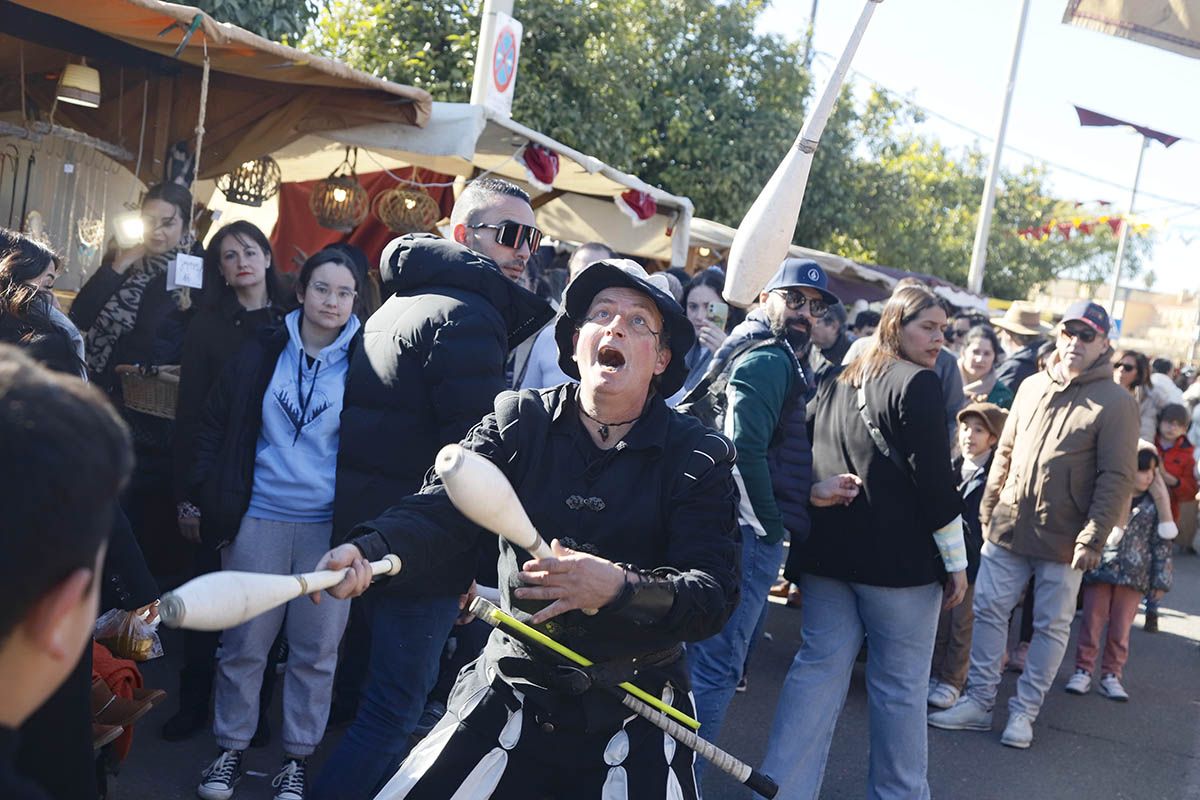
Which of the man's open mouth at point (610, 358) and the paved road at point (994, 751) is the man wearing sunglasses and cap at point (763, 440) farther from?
the man's open mouth at point (610, 358)

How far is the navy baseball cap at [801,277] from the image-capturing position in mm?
5164

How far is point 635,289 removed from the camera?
3148 mm

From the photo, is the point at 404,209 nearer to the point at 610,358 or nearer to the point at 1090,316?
the point at 1090,316

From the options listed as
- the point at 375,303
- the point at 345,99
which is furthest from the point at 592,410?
the point at 375,303

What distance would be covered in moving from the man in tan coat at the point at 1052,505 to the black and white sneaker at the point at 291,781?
375 cm

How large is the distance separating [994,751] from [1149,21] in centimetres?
396

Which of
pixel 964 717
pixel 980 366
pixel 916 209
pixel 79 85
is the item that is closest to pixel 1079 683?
pixel 964 717

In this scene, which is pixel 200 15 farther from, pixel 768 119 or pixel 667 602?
pixel 768 119

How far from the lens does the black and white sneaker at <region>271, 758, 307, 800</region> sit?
4633mm

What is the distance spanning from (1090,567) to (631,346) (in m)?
4.17

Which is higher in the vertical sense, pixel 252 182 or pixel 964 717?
pixel 252 182

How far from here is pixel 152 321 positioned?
616 cm

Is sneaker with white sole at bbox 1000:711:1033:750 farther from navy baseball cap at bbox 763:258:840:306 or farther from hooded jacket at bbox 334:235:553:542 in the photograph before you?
hooded jacket at bbox 334:235:553:542

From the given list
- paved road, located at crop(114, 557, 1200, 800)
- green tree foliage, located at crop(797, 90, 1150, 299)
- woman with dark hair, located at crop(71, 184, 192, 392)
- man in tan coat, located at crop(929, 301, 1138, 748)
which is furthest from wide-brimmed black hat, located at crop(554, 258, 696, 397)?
green tree foliage, located at crop(797, 90, 1150, 299)
